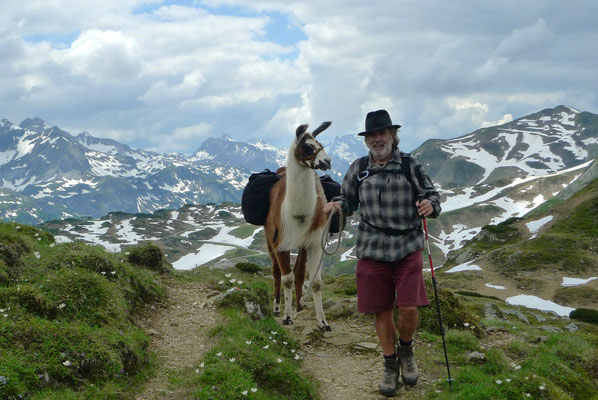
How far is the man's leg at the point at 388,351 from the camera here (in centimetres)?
758

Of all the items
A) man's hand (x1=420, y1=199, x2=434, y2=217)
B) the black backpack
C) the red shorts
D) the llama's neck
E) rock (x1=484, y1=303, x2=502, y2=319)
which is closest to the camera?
man's hand (x1=420, y1=199, x2=434, y2=217)

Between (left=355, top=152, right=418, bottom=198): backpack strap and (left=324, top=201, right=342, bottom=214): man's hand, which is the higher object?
(left=355, top=152, right=418, bottom=198): backpack strap

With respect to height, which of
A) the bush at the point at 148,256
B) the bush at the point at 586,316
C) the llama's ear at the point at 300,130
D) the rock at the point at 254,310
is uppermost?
the llama's ear at the point at 300,130

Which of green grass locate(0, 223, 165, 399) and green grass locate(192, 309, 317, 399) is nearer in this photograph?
green grass locate(0, 223, 165, 399)

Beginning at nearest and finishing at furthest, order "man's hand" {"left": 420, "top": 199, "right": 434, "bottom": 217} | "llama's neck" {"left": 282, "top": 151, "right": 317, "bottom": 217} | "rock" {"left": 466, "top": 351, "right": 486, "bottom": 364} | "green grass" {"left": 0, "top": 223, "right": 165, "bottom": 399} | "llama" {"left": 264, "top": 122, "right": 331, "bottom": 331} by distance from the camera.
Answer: "green grass" {"left": 0, "top": 223, "right": 165, "bottom": 399}, "man's hand" {"left": 420, "top": 199, "right": 434, "bottom": 217}, "rock" {"left": 466, "top": 351, "right": 486, "bottom": 364}, "llama" {"left": 264, "top": 122, "right": 331, "bottom": 331}, "llama's neck" {"left": 282, "top": 151, "right": 317, "bottom": 217}

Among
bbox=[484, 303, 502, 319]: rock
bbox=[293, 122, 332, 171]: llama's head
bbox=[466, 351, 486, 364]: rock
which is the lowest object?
bbox=[484, 303, 502, 319]: rock

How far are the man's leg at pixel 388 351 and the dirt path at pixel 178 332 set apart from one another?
3.32 metres

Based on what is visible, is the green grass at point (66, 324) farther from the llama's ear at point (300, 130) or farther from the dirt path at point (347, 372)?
the llama's ear at point (300, 130)

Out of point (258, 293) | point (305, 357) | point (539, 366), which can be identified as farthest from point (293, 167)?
point (539, 366)

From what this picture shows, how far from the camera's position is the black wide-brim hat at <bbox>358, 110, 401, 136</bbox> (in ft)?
23.8

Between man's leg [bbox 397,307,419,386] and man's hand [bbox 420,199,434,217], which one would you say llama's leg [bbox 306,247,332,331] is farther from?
man's hand [bbox 420,199,434,217]

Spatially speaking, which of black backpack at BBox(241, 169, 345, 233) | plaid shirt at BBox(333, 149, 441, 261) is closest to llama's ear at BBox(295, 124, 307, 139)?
black backpack at BBox(241, 169, 345, 233)

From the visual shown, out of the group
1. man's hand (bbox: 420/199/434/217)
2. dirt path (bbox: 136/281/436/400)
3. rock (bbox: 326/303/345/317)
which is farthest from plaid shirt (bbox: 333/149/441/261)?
rock (bbox: 326/303/345/317)

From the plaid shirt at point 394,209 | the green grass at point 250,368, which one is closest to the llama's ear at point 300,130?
the plaid shirt at point 394,209
